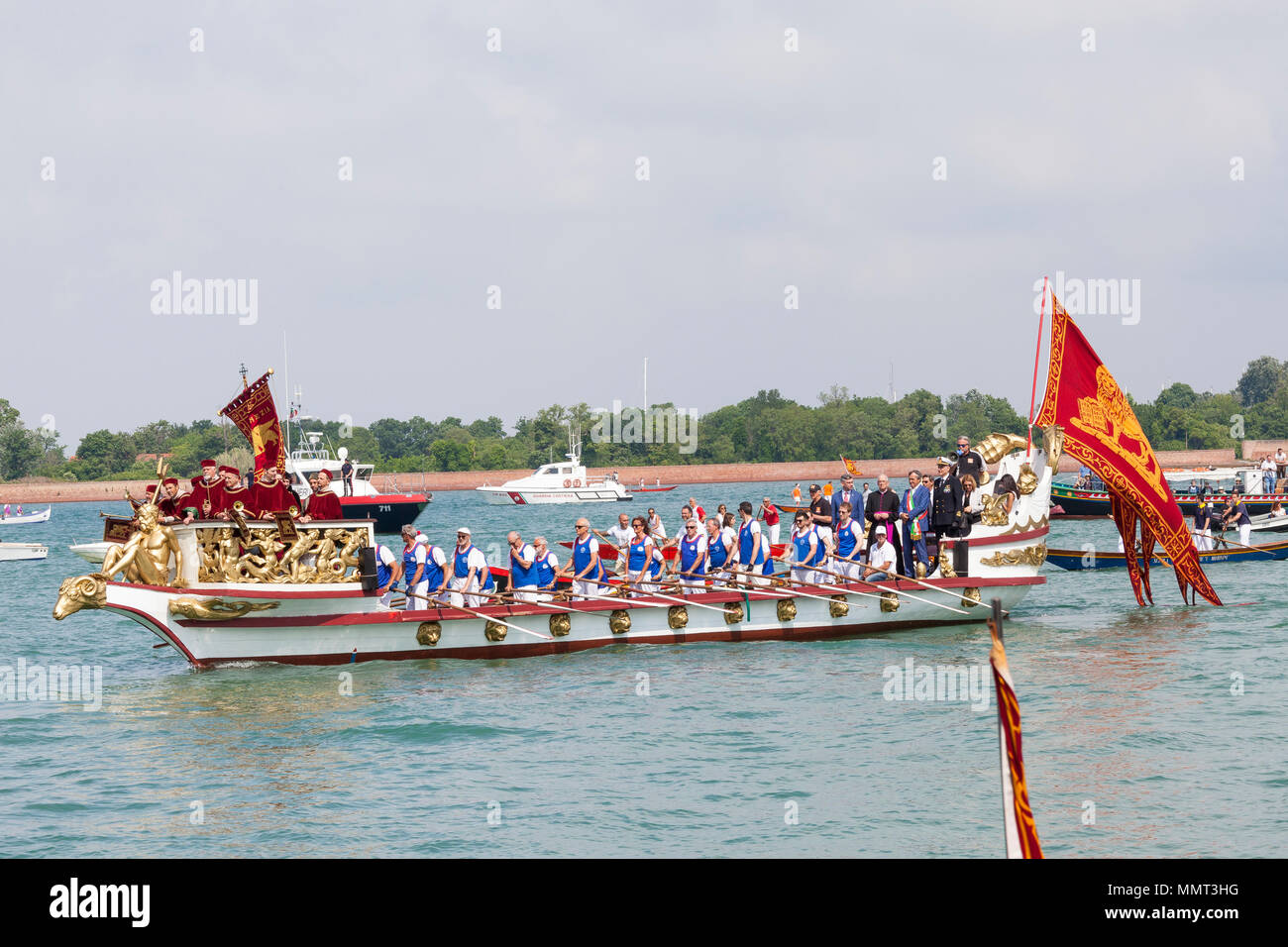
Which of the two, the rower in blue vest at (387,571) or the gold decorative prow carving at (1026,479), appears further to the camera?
the gold decorative prow carving at (1026,479)

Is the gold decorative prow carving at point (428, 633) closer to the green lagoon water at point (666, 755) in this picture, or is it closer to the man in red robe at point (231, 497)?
the green lagoon water at point (666, 755)

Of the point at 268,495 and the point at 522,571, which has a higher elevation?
the point at 268,495

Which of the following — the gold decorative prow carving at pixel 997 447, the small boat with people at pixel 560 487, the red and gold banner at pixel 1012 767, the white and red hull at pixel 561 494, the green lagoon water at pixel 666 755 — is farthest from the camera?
the white and red hull at pixel 561 494

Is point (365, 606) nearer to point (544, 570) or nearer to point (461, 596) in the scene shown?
point (461, 596)

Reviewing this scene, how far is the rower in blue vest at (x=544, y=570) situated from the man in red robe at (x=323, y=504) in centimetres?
326

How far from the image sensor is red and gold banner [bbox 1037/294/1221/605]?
23422 millimetres

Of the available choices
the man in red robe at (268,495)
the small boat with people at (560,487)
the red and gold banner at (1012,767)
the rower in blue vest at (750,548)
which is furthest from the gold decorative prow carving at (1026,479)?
the small boat with people at (560,487)

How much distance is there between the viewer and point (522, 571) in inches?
811

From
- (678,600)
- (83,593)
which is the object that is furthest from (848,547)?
(83,593)

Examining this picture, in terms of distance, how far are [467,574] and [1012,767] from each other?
48.7 ft

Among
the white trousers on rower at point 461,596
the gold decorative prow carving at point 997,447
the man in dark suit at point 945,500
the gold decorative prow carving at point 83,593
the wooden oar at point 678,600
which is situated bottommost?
the wooden oar at point 678,600

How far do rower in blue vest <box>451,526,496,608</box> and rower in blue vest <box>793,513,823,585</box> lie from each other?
548cm

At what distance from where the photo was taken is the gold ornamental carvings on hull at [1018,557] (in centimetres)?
2314
